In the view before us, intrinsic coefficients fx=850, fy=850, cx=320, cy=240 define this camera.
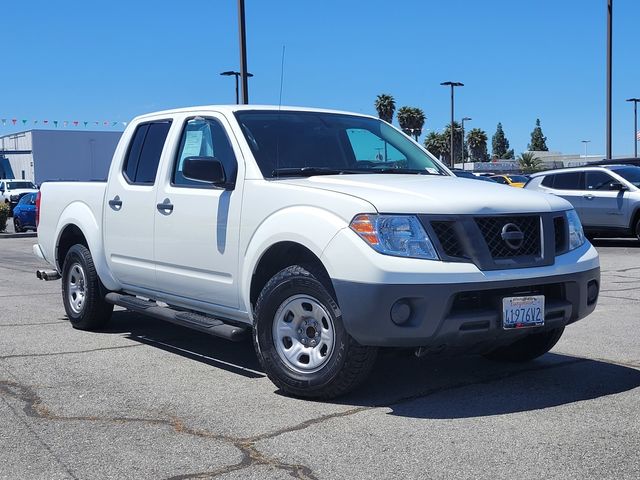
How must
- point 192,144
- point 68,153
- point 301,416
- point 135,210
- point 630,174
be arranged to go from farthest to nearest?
point 68,153, point 630,174, point 135,210, point 192,144, point 301,416

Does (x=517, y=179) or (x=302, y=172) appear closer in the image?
(x=302, y=172)

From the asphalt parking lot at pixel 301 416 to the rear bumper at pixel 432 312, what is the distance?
45 centimetres

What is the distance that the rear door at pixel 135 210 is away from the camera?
675cm

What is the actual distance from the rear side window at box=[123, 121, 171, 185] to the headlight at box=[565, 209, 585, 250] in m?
3.23

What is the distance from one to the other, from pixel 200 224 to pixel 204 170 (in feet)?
1.57

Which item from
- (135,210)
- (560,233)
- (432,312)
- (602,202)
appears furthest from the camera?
(602,202)

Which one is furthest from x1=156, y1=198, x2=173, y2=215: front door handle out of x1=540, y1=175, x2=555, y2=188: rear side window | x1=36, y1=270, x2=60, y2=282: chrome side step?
x1=540, y1=175, x2=555, y2=188: rear side window

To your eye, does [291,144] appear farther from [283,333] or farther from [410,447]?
[410,447]

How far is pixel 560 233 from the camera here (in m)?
5.45

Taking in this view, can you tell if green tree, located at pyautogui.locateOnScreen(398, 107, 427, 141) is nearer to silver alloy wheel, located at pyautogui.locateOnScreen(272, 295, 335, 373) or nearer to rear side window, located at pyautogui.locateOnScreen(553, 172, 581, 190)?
rear side window, located at pyautogui.locateOnScreen(553, 172, 581, 190)

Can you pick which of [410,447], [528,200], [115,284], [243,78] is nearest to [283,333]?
[410,447]

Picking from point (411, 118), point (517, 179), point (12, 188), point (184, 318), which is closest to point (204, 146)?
point (184, 318)

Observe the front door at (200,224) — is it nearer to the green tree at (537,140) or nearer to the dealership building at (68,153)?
the dealership building at (68,153)

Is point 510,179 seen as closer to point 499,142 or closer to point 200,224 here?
point 200,224
